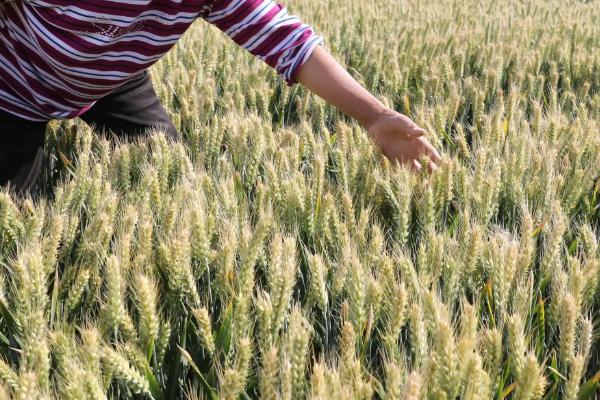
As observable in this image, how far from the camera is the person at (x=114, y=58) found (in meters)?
1.34

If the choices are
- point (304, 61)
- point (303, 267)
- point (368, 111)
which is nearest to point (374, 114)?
point (368, 111)

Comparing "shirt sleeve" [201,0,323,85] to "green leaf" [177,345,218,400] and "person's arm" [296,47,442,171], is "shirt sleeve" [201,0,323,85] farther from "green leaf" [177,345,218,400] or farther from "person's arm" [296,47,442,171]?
"green leaf" [177,345,218,400]

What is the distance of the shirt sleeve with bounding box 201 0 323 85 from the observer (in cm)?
146

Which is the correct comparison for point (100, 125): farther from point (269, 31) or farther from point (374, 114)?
point (374, 114)

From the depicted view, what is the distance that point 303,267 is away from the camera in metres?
1.13

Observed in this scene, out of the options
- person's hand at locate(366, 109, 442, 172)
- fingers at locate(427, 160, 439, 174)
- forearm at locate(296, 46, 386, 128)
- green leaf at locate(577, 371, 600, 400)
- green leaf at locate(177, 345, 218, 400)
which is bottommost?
green leaf at locate(577, 371, 600, 400)

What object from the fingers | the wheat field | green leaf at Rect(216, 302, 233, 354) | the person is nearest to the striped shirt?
the person

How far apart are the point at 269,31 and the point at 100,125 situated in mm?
605

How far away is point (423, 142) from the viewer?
1.43 m

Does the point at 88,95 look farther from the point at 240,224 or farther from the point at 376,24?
the point at 376,24

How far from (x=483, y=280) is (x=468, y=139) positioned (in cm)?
90

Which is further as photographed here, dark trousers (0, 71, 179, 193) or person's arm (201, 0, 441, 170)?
dark trousers (0, 71, 179, 193)

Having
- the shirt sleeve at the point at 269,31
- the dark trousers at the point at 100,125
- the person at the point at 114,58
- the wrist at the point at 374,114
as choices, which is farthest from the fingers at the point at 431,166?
the dark trousers at the point at 100,125

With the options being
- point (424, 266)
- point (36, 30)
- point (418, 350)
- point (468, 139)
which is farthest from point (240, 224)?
point (468, 139)
